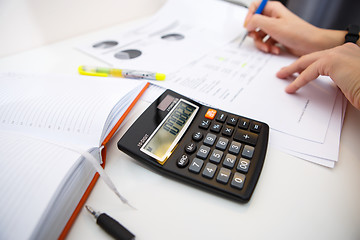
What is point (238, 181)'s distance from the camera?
0.26m

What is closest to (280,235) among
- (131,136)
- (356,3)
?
(131,136)

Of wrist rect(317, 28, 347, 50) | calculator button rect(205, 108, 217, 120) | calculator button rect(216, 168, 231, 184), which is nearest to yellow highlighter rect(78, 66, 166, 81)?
calculator button rect(205, 108, 217, 120)

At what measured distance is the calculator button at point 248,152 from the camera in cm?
29

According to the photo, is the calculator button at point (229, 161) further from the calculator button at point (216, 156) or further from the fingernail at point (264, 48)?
the fingernail at point (264, 48)

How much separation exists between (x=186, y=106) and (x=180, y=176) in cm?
13

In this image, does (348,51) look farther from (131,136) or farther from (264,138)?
(131,136)

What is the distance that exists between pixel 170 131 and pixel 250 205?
0.46 ft

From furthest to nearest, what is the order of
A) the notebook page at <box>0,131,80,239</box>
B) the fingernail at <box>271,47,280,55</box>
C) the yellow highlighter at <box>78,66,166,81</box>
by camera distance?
the fingernail at <box>271,47,280,55</box> → the yellow highlighter at <box>78,66,166,81</box> → the notebook page at <box>0,131,80,239</box>

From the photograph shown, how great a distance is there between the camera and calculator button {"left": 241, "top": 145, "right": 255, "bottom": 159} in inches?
11.4

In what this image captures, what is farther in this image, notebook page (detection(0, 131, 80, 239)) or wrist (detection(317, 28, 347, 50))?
wrist (detection(317, 28, 347, 50))

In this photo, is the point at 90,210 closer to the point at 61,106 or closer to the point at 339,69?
the point at 61,106

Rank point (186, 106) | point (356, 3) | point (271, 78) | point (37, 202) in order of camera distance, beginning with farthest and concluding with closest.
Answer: point (356, 3) < point (271, 78) < point (186, 106) < point (37, 202)

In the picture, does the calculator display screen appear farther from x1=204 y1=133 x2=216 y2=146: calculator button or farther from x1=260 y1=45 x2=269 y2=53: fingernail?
x1=260 y1=45 x2=269 y2=53: fingernail

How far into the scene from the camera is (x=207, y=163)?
0.28 metres
